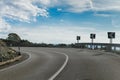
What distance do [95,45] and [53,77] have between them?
40.2 meters

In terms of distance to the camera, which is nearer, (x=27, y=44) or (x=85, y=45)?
(x=85, y=45)

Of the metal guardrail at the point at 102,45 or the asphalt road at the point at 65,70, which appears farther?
the metal guardrail at the point at 102,45

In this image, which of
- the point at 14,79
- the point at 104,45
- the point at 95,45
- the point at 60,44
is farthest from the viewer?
the point at 60,44

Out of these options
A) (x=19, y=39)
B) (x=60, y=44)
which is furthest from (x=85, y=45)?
(x=19, y=39)

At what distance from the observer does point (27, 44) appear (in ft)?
232

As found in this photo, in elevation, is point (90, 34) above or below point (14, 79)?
above

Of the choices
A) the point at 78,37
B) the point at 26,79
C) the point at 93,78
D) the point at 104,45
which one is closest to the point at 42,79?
the point at 26,79

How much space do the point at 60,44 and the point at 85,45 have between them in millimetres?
12663

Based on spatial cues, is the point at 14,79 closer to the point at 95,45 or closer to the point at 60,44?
the point at 95,45

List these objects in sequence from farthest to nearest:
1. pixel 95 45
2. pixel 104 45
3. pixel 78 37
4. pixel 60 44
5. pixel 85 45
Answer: pixel 60 44
pixel 78 37
pixel 85 45
pixel 95 45
pixel 104 45

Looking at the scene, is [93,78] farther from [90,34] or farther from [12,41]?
[12,41]

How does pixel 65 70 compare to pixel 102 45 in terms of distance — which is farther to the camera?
pixel 102 45

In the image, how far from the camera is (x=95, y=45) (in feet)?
182

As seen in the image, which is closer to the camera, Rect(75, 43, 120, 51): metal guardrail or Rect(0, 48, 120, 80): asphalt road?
Rect(0, 48, 120, 80): asphalt road
